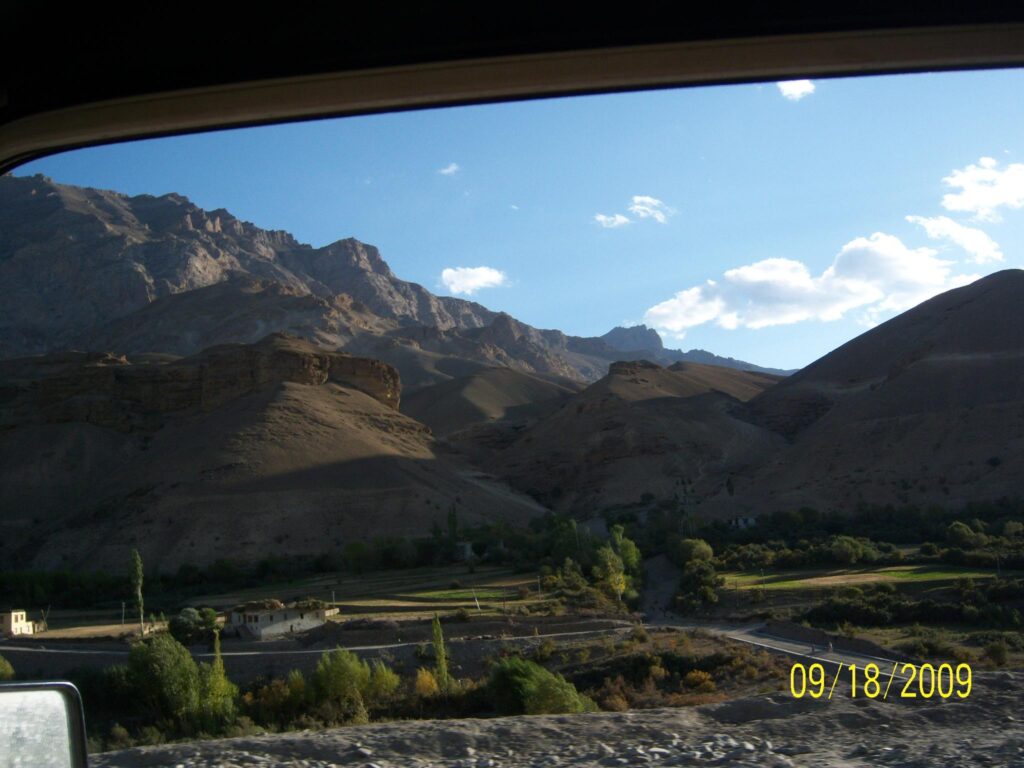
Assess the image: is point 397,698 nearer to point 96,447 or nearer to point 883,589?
point 883,589

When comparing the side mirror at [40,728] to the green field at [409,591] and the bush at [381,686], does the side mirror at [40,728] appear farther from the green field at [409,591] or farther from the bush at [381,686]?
the green field at [409,591]

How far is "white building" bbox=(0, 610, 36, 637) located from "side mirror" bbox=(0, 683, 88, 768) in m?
31.4

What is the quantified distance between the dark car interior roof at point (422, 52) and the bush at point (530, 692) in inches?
480

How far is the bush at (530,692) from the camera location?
1434cm

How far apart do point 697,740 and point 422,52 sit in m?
8.01

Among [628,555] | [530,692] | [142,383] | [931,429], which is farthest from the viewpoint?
[142,383]

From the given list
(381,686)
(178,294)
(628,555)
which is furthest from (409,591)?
(178,294)

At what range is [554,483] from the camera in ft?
232

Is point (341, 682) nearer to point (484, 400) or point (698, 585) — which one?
point (698, 585)

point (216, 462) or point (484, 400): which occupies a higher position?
point (484, 400)

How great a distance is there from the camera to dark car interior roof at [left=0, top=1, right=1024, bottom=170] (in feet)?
8.90

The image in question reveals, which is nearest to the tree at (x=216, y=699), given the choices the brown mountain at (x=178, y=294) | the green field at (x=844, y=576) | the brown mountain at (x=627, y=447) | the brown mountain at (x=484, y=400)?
the green field at (x=844, y=576)

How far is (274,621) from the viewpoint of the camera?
27453 mm

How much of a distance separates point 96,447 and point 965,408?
53.0 metres
